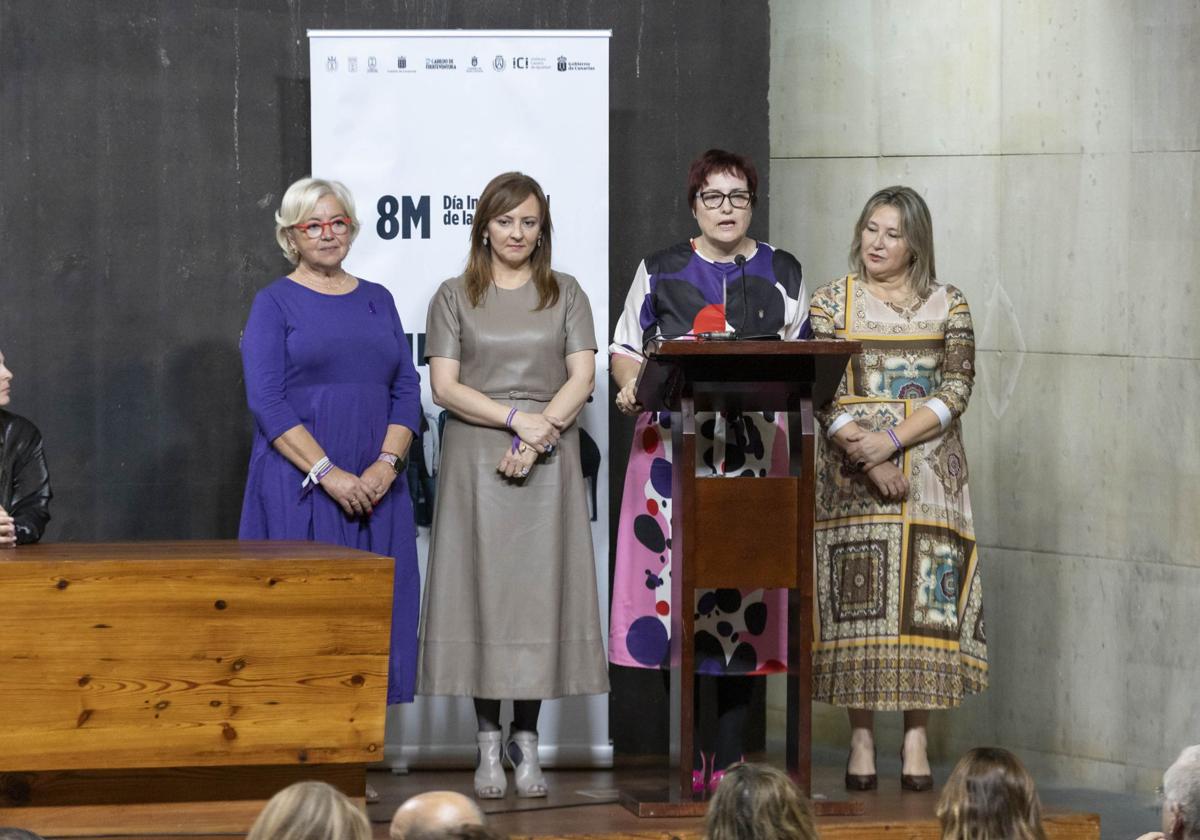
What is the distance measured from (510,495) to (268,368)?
2.39 ft

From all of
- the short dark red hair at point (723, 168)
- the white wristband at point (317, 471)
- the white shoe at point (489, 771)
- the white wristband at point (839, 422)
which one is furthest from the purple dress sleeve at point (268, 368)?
the white wristband at point (839, 422)

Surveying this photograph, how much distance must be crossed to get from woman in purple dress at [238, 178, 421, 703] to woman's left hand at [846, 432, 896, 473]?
1225 millimetres

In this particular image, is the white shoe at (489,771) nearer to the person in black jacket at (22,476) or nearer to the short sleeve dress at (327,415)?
the short sleeve dress at (327,415)

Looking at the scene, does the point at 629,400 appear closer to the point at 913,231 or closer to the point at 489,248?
the point at 489,248

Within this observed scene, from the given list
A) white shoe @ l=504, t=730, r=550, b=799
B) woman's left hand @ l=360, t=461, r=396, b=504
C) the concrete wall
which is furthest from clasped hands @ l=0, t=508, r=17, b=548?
the concrete wall

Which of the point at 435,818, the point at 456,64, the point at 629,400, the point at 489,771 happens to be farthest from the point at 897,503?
the point at 435,818

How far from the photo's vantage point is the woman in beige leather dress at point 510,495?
4.65 m

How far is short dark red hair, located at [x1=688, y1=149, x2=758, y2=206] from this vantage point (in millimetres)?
4559

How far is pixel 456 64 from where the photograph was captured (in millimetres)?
5266

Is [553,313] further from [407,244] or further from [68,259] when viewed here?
[68,259]

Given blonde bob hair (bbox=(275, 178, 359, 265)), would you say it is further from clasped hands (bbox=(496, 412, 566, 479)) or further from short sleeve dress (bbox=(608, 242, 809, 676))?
short sleeve dress (bbox=(608, 242, 809, 676))

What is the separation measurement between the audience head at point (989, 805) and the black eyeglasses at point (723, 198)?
2261 millimetres

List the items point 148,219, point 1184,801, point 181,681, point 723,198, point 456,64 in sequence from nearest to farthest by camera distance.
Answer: point 1184,801 → point 181,681 → point 723,198 → point 456,64 → point 148,219

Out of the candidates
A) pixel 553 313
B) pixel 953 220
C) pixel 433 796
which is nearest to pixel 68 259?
pixel 553 313
